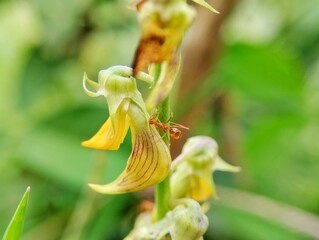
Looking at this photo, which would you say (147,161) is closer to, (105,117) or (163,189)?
(163,189)

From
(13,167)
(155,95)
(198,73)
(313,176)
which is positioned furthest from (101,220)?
(155,95)

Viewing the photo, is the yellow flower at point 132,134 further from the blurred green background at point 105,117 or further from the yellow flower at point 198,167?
the blurred green background at point 105,117

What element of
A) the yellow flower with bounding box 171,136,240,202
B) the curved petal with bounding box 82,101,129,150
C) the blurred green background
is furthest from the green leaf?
the blurred green background

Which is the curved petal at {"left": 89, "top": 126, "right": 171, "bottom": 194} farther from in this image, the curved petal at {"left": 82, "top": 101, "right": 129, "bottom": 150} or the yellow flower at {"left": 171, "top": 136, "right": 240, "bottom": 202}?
the yellow flower at {"left": 171, "top": 136, "right": 240, "bottom": 202}

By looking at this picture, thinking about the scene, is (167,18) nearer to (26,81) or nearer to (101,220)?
(101,220)

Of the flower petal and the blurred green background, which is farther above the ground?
the flower petal

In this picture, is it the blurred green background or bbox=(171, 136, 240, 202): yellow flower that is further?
the blurred green background

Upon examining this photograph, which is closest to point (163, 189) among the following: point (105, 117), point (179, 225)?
point (179, 225)

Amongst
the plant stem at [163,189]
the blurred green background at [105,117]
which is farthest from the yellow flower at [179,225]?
the blurred green background at [105,117]
